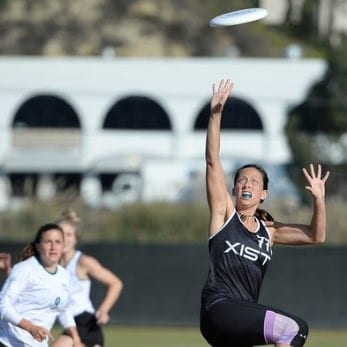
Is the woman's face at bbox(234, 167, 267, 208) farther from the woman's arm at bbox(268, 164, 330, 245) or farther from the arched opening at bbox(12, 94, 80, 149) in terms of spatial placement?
the arched opening at bbox(12, 94, 80, 149)

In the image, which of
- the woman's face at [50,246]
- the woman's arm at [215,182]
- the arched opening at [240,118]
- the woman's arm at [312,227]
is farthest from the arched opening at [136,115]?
the woman's arm at [215,182]

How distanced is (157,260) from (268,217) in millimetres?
14605

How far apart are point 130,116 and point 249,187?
5680 cm

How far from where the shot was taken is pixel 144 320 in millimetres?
24500

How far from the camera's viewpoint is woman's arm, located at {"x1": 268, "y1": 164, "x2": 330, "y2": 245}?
32.8 feet

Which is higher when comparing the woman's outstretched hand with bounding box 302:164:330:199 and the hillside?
the hillside

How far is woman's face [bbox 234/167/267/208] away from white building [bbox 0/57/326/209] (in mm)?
50572

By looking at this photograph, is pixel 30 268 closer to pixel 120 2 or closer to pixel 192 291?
pixel 192 291

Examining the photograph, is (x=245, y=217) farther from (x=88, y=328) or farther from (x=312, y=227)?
(x=88, y=328)

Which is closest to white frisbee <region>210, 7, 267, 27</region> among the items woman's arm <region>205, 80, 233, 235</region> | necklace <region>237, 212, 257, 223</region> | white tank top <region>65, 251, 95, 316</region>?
woman's arm <region>205, 80, 233, 235</region>

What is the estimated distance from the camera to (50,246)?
1153cm

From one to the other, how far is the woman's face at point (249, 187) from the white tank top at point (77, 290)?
15.5ft

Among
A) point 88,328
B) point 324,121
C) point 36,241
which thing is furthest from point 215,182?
point 324,121

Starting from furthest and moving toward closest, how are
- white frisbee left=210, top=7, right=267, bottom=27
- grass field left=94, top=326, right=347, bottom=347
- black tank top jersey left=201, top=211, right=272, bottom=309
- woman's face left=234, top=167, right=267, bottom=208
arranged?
grass field left=94, top=326, right=347, bottom=347 → white frisbee left=210, top=7, right=267, bottom=27 → woman's face left=234, top=167, right=267, bottom=208 → black tank top jersey left=201, top=211, right=272, bottom=309
